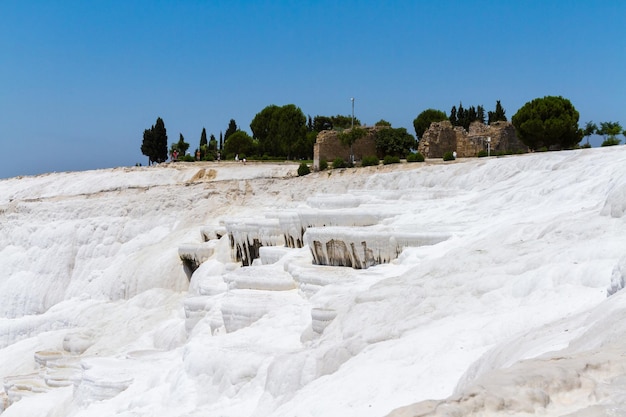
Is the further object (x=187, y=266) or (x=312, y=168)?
(x=312, y=168)

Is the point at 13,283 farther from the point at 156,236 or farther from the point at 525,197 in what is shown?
the point at 525,197

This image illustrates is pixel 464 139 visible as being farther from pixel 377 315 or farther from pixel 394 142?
pixel 377 315

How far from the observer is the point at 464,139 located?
2767 cm

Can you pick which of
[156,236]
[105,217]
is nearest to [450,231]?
[156,236]

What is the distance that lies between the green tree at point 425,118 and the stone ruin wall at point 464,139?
1841 cm

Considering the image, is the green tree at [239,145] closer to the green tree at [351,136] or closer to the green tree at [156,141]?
the green tree at [156,141]

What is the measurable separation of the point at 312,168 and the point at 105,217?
8416mm

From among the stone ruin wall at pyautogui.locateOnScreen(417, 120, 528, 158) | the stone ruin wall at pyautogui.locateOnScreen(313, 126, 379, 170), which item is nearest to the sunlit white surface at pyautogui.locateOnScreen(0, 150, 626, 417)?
the stone ruin wall at pyautogui.locateOnScreen(417, 120, 528, 158)

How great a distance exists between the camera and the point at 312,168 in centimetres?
2788

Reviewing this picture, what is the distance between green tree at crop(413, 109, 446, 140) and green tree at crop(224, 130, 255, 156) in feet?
36.8

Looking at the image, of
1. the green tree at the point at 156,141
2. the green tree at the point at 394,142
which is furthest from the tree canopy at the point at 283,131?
the green tree at the point at 394,142

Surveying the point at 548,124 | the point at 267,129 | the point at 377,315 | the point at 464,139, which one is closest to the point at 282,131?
the point at 267,129

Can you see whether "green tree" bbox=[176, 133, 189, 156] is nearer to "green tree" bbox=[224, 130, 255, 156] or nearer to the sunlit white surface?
"green tree" bbox=[224, 130, 255, 156]

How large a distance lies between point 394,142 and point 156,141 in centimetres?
2174
